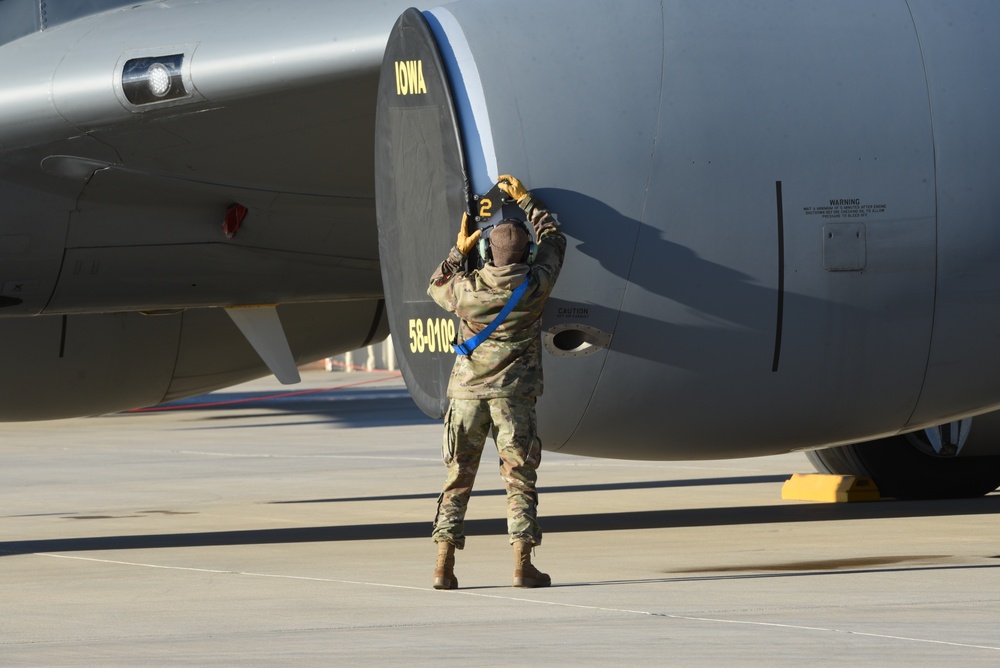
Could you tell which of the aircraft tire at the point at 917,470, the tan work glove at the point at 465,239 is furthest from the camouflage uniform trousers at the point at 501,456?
the aircraft tire at the point at 917,470

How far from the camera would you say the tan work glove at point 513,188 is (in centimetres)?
954

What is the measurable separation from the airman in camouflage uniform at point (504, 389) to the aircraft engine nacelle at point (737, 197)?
1.70 ft

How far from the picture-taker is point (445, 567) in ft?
30.5

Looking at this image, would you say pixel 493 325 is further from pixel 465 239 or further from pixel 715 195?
pixel 715 195

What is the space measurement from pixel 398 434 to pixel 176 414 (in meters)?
8.47

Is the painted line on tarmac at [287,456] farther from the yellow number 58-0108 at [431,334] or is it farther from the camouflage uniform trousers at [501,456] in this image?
the camouflage uniform trousers at [501,456]

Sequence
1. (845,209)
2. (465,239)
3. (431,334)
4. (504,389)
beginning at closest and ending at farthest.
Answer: (504,389) < (465,239) < (845,209) < (431,334)

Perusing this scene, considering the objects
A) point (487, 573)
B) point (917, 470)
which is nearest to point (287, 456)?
point (917, 470)

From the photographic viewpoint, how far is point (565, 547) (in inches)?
454

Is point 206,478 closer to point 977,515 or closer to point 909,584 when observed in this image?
point 977,515

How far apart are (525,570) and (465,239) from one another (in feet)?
5.70

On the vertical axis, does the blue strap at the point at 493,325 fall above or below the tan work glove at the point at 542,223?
below

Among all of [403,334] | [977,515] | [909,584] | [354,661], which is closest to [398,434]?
[977,515]

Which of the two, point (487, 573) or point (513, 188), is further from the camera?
point (487, 573)
